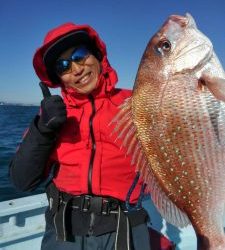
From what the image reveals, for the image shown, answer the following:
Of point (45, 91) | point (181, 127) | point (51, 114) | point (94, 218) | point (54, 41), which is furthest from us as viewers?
point (54, 41)

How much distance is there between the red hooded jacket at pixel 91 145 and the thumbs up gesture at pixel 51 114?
296mm

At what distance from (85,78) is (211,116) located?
144cm

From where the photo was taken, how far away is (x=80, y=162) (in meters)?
3.14

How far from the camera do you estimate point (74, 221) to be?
3.13 metres

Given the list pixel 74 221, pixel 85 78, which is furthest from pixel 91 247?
pixel 85 78

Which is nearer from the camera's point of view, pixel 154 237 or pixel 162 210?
pixel 162 210

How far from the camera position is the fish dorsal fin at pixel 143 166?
2359 mm

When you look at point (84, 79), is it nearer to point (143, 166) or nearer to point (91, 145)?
point (91, 145)

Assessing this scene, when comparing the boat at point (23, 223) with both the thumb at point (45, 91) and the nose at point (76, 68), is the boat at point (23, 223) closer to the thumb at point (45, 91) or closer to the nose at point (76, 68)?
the thumb at point (45, 91)

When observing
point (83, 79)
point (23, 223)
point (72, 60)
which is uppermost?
point (72, 60)

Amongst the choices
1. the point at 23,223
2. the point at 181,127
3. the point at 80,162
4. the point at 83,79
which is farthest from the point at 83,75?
the point at 23,223

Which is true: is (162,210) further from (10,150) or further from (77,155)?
(10,150)

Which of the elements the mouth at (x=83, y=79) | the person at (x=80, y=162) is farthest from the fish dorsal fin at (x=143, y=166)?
the mouth at (x=83, y=79)

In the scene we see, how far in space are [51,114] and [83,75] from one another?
1.70ft
